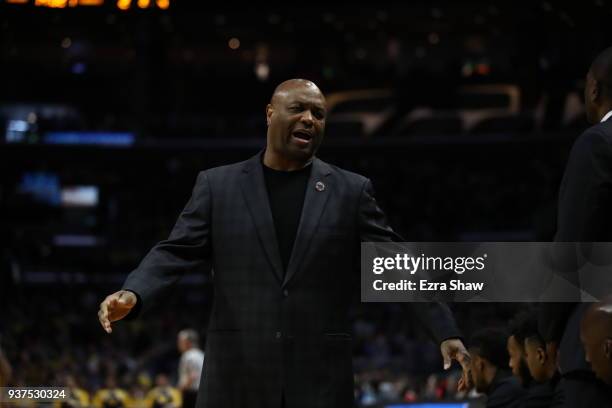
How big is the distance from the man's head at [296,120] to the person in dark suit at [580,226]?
1166 mm

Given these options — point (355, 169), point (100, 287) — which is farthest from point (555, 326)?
point (355, 169)

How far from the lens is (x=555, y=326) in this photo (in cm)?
367

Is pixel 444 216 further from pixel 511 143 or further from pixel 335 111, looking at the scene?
pixel 335 111

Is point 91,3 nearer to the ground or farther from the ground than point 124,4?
farther from the ground

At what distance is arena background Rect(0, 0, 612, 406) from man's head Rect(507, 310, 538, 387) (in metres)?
14.9

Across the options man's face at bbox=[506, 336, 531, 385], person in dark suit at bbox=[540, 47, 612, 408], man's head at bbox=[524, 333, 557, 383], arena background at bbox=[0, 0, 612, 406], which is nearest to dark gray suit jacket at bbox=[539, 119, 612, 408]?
person in dark suit at bbox=[540, 47, 612, 408]

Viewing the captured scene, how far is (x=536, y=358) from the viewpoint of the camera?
502 centimetres

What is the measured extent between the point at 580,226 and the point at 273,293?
52.6 inches

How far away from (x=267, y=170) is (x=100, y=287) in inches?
955

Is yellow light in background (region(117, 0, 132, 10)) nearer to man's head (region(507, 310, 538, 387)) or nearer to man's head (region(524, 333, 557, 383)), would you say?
man's head (region(507, 310, 538, 387))

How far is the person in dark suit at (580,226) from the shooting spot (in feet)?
11.5

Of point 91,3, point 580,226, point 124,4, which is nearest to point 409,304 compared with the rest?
point 580,226

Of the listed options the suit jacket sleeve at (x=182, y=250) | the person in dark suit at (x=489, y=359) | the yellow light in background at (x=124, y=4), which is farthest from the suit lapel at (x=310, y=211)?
the yellow light in background at (x=124, y=4)

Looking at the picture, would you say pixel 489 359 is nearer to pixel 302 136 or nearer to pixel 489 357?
pixel 489 357
